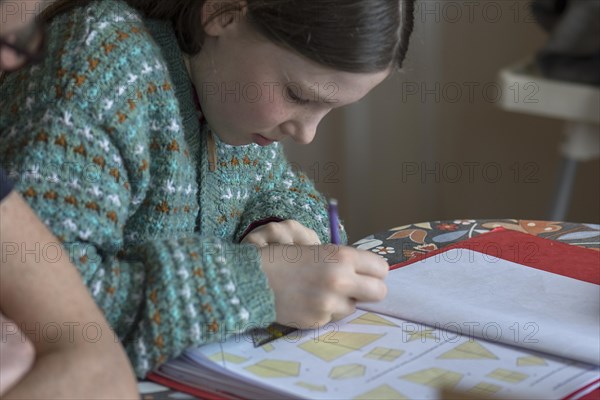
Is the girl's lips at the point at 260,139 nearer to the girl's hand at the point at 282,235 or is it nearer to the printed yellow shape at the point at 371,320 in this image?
the girl's hand at the point at 282,235

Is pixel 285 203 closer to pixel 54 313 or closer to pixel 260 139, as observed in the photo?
pixel 260 139

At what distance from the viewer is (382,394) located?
714 millimetres

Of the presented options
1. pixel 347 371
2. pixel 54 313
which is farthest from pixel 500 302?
pixel 54 313

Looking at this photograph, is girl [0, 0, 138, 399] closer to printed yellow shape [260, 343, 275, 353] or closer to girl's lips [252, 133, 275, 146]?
printed yellow shape [260, 343, 275, 353]

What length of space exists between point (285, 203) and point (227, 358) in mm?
348

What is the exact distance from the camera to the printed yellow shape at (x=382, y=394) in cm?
71

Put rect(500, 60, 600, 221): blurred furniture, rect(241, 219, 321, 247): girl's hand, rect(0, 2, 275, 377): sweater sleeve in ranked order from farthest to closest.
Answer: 1. rect(500, 60, 600, 221): blurred furniture
2. rect(241, 219, 321, 247): girl's hand
3. rect(0, 2, 275, 377): sweater sleeve

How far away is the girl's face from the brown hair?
0.5 inches

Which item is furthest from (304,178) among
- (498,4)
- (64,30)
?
(498,4)

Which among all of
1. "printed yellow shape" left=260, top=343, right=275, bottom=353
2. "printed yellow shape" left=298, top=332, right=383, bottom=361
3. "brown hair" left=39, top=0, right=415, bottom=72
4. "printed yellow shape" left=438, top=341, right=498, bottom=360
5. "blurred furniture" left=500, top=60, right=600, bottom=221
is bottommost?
"printed yellow shape" left=438, top=341, right=498, bottom=360

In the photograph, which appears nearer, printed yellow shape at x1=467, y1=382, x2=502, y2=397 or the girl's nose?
printed yellow shape at x1=467, y1=382, x2=502, y2=397

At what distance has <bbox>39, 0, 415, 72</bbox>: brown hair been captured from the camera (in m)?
0.89

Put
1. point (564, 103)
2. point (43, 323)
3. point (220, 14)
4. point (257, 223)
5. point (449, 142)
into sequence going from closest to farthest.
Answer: point (43, 323), point (220, 14), point (257, 223), point (564, 103), point (449, 142)

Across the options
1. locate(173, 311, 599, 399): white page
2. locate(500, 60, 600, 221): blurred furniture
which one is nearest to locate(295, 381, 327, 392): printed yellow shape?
locate(173, 311, 599, 399): white page
